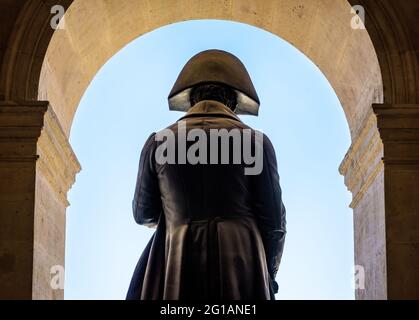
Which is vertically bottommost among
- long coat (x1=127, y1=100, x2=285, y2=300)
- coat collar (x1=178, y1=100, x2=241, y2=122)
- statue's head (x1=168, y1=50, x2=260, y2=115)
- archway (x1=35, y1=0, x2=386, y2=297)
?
long coat (x1=127, y1=100, x2=285, y2=300)

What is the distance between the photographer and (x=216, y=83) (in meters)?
7.72

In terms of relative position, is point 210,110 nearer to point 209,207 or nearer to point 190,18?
point 209,207

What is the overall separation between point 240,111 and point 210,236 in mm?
1080

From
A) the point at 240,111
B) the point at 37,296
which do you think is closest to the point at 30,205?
the point at 37,296

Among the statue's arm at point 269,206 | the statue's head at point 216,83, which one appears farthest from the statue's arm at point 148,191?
the statue's arm at point 269,206

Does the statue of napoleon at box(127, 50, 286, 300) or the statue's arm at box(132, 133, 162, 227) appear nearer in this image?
the statue of napoleon at box(127, 50, 286, 300)

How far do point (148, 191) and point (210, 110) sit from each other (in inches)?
25.1

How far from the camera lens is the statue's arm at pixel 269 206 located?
7.40m

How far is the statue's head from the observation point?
Result: 304 inches

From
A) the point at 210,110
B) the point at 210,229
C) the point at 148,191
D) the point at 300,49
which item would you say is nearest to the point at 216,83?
the point at 210,110

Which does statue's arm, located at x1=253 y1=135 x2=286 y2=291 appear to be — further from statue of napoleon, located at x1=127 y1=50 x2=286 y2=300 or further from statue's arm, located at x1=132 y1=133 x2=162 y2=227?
statue's arm, located at x1=132 y1=133 x2=162 y2=227

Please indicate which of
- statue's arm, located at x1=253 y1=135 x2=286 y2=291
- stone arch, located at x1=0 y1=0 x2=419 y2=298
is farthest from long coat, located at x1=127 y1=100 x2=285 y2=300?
stone arch, located at x1=0 y1=0 x2=419 y2=298

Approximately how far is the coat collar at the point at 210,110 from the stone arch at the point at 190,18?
269 cm
